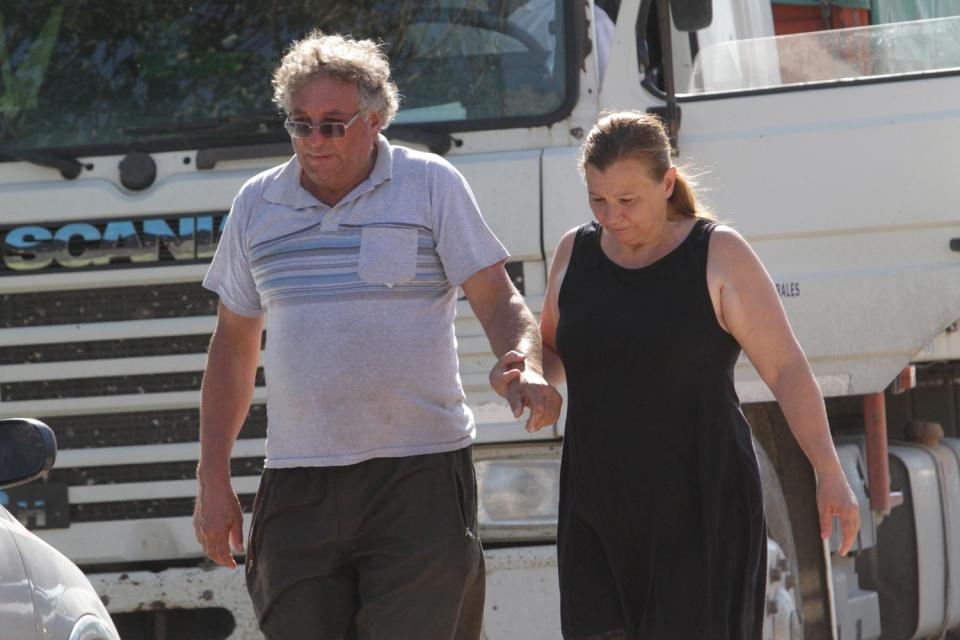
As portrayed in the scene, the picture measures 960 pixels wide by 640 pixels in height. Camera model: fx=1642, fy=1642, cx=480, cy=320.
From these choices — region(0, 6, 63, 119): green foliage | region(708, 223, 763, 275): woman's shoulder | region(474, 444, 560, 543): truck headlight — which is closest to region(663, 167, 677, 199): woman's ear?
region(708, 223, 763, 275): woman's shoulder

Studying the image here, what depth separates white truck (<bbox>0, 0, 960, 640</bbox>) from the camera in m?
4.72

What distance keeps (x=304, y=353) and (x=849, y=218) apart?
1.91 m

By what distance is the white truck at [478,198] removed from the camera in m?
4.72

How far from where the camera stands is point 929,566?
19.2 feet

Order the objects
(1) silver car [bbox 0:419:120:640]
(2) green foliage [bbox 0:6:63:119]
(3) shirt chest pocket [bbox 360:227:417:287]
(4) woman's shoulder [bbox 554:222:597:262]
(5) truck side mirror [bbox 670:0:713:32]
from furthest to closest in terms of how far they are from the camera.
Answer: (2) green foliage [bbox 0:6:63:119]
(5) truck side mirror [bbox 670:0:713:32]
(4) woman's shoulder [bbox 554:222:597:262]
(3) shirt chest pocket [bbox 360:227:417:287]
(1) silver car [bbox 0:419:120:640]

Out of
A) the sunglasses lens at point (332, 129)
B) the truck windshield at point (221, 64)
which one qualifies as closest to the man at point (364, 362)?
the sunglasses lens at point (332, 129)

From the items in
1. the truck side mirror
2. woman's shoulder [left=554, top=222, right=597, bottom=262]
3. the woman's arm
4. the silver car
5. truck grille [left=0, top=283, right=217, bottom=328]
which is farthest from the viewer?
truck grille [left=0, top=283, right=217, bottom=328]

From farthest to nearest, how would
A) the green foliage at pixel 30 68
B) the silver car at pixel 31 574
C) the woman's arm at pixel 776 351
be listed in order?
the green foliage at pixel 30 68, the woman's arm at pixel 776 351, the silver car at pixel 31 574

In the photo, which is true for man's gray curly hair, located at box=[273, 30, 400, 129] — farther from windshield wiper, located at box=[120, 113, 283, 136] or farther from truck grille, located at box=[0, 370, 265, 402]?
truck grille, located at box=[0, 370, 265, 402]

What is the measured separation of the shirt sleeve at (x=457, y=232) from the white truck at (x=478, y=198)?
1.10 meters

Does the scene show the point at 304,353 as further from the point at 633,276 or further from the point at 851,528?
the point at 851,528

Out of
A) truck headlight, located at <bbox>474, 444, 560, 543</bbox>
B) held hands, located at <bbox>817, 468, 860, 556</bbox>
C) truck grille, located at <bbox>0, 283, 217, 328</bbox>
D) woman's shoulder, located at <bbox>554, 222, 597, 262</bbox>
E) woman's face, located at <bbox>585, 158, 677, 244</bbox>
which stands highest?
woman's face, located at <bbox>585, 158, 677, 244</bbox>

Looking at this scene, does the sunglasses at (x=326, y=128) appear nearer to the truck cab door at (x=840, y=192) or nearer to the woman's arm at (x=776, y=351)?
the woman's arm at (x=776, y=351)

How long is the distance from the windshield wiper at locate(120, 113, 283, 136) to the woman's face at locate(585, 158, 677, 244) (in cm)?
172
